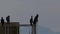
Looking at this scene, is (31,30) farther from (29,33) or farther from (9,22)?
(9,22)

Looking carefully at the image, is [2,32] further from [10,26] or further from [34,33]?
[34,33]

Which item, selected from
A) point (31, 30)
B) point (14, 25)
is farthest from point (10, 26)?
point (31, 30)

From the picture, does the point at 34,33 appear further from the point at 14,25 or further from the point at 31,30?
the point at 14,25

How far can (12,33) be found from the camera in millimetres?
19062

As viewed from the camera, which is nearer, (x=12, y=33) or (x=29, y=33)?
(x=12, y=33)

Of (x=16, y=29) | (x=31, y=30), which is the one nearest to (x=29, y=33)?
(x=31, y=30)

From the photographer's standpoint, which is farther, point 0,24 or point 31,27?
point 31,27

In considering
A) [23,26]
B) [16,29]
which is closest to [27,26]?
[23,26]

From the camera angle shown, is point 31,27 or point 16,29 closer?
point 16,29

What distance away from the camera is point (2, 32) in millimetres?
18984

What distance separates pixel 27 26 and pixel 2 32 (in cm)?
293

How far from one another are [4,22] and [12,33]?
3.25 feet

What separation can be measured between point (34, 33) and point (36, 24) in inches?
28.1

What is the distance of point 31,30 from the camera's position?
66.7 feet
